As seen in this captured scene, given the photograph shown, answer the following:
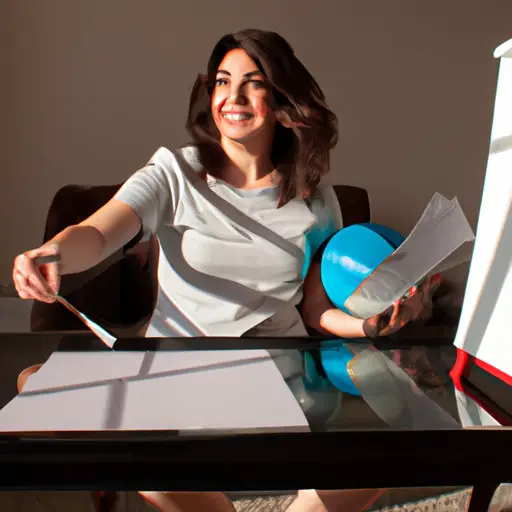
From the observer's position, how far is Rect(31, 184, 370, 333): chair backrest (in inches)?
44.1

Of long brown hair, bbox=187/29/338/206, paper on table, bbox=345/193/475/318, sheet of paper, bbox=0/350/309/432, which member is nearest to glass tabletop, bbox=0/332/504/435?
sheet of paper, bbox=0/350/309/432

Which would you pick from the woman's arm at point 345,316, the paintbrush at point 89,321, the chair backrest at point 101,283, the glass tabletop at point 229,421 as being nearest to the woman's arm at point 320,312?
the woman's arm at point 345,316

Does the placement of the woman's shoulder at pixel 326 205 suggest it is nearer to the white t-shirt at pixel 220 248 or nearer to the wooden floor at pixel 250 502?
the white t-shirt at pixel 220 248

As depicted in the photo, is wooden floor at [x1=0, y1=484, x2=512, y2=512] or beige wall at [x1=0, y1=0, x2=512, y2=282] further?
beige wall at [x1=0, y1=0, x2=512, y2=282]

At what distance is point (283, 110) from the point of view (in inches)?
44.9

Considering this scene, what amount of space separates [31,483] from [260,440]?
0.54ft

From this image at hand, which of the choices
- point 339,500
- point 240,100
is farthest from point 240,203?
point 339,500

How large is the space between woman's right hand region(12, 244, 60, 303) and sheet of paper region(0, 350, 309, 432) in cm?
9

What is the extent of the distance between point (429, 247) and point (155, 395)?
0.43 metres

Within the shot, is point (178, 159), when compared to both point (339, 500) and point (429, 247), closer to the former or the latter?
point (429, 247)

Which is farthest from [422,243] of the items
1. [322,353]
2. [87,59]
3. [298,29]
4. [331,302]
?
[87,59]

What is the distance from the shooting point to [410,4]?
125 centimetres

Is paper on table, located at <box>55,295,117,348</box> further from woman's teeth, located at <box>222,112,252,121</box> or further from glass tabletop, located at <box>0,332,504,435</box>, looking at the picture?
woman's teeth, located at <box>222,112,252,121</box>

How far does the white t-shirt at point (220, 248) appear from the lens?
3.76 ft
